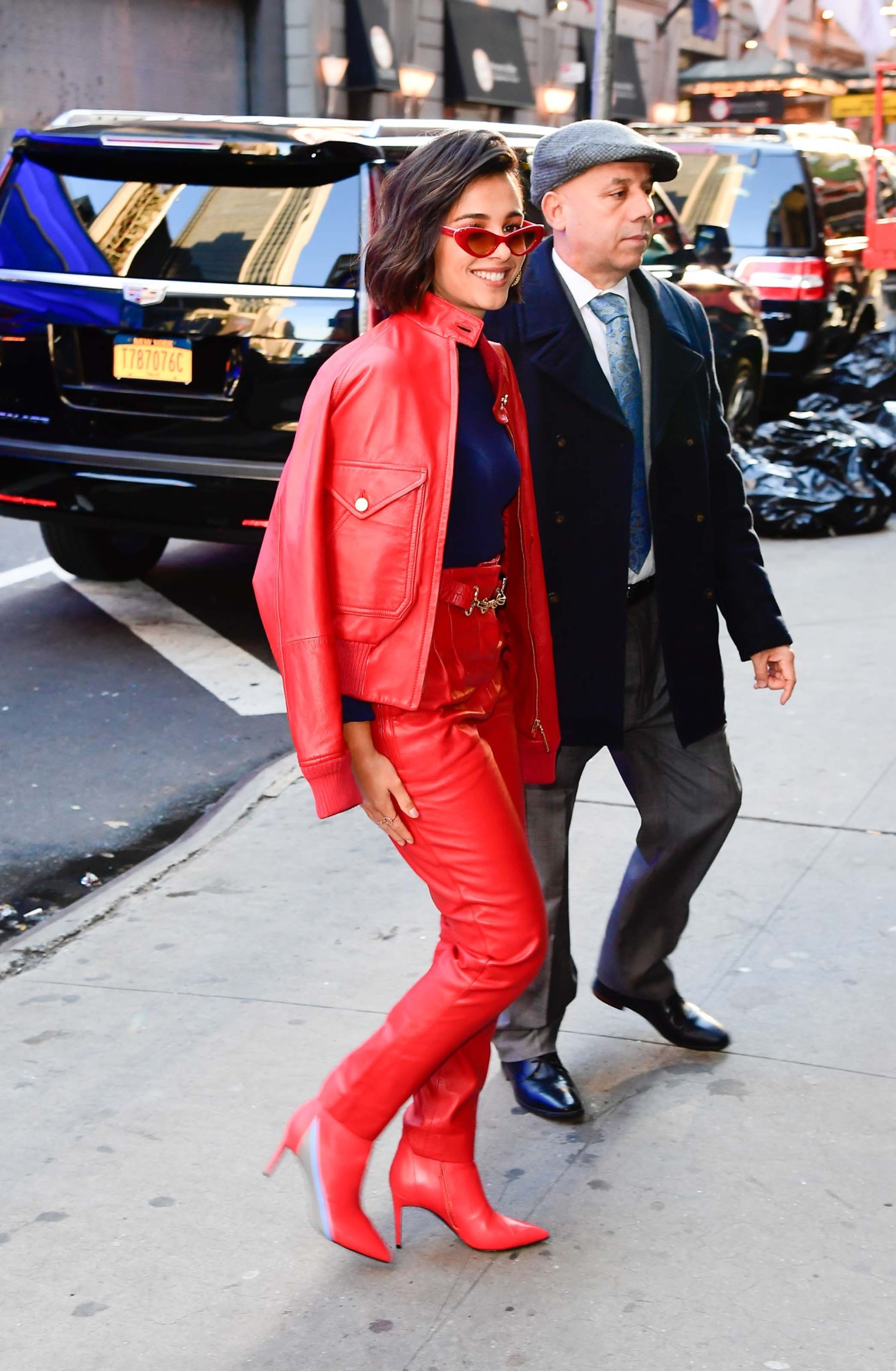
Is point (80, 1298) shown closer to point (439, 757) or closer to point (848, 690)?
point (439, 757)

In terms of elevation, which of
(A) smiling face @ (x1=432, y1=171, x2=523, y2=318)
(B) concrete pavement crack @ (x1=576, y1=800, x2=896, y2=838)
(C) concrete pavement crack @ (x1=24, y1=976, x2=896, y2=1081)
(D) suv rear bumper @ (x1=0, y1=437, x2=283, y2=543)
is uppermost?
(A) smiling face @ (x1=432, y1=171, x2=523, y2=318)

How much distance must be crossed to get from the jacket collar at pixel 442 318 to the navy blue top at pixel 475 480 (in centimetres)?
3

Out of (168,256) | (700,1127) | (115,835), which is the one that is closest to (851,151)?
(168,256)

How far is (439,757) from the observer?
2.63 meters

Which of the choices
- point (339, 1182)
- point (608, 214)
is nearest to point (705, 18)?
point (608, 214)

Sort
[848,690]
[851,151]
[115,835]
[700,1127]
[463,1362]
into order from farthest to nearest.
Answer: [851,151]
[848,690]
[115,835]
[700,1127]
[463,1362]

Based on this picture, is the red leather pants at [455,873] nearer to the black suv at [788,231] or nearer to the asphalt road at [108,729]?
the asphalt road at [108,729]

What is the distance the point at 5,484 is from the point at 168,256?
1.11m

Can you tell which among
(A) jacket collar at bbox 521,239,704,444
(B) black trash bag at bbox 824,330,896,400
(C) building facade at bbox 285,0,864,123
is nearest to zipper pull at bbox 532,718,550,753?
(A) jacket collar at bbox 521,239,704,444

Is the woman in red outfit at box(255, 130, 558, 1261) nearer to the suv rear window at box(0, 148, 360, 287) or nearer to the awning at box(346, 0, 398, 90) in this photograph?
the suv rear window at box(0, 148, 360, 287)

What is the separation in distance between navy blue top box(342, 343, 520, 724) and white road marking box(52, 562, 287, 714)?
136 inches

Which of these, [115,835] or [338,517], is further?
[115,835]

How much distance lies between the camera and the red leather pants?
2641mm

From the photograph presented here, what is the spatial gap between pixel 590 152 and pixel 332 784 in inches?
51.0
